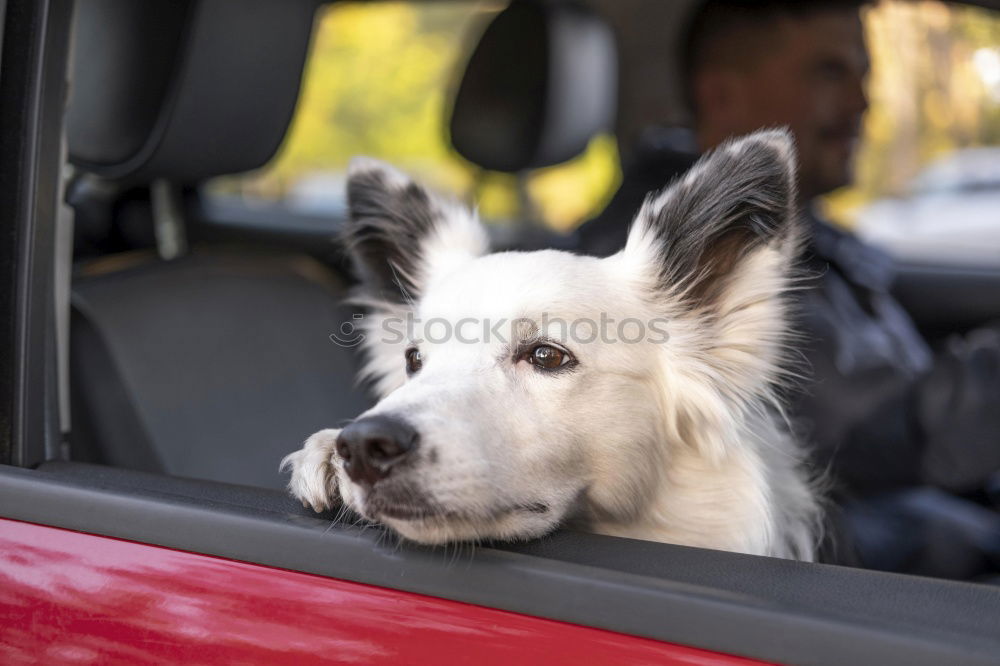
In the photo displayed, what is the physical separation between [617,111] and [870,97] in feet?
3.58

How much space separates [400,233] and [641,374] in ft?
2.24

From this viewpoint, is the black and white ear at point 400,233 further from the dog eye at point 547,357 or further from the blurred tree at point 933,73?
the blurred tree at point 933,73

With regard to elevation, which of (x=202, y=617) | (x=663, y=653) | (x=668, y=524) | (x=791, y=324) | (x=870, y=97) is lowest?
(x=668, y=524)

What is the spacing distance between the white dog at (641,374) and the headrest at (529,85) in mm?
1460

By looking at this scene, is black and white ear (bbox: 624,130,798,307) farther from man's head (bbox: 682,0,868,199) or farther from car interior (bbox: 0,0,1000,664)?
man's head (bbox: 682,0,868,199)

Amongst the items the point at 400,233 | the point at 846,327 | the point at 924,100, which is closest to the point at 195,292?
the point at 400,233

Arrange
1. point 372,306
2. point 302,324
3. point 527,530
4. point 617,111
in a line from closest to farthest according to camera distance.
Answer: point 527,530, point 372,306, point 302,324, point 617,111

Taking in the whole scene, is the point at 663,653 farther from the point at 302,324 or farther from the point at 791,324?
the point at 302,324

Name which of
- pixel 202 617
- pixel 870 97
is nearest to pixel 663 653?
pixel 202 617

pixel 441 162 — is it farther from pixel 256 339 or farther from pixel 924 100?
pixel 256 339

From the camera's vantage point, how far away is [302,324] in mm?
2834

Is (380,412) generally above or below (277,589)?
above

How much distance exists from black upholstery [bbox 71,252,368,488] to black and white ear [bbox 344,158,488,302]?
478mm

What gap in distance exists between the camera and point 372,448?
148 cm
